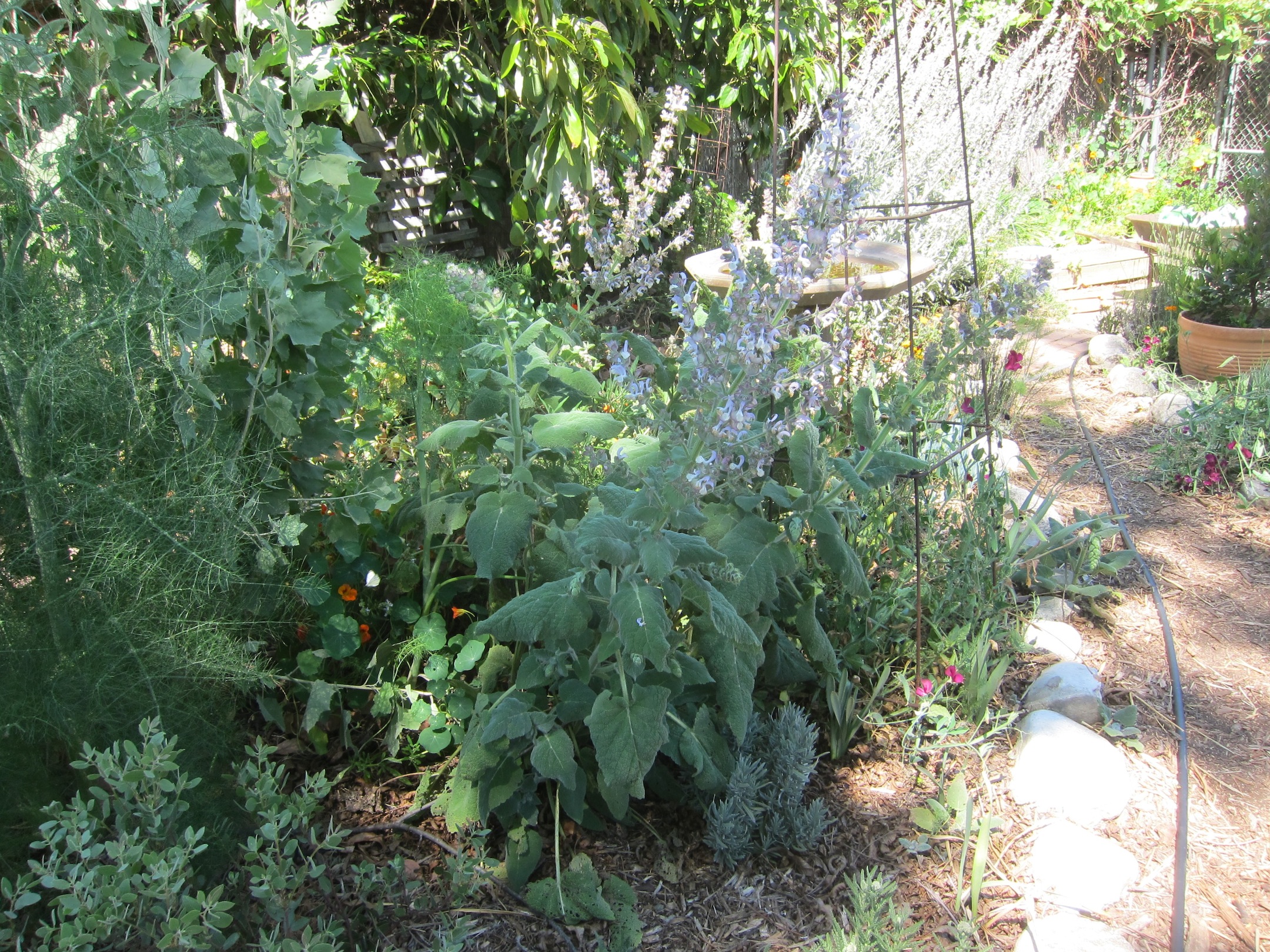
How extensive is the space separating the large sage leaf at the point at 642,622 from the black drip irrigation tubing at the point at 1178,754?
4.14 feet

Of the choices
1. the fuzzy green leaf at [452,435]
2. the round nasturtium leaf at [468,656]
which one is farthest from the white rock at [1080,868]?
the fuzzy green leaf at [452,435]

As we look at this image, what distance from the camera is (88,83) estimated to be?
1726 millimetres

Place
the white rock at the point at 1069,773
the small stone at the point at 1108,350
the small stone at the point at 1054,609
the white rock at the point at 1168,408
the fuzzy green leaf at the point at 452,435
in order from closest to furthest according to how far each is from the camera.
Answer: the fuzzy green leaf at the point at 452,435, the white rock at the point at 1069,773, the small stone at the point at 1054,609, the white rock at the point at 1168,408, the small stone at the point at 1108,350

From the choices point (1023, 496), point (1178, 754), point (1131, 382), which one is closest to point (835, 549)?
point (1178, 754)

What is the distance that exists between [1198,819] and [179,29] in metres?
4.26

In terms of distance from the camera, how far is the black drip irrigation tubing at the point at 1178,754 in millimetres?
1836

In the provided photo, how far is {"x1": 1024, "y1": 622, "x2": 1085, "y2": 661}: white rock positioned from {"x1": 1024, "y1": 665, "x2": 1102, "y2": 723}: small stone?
0.18m

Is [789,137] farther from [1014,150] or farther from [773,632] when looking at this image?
[773,632]

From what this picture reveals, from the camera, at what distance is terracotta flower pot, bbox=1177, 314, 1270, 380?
15.4 feet

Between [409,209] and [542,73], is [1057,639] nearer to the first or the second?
[542,73]

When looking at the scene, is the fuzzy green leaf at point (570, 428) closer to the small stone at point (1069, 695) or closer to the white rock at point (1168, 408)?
the small stone at point (1069, 695)

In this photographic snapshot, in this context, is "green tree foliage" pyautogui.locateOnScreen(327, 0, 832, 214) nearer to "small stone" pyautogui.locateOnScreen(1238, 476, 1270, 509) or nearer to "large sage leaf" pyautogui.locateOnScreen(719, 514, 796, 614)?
"large sage leaf" pyautogui.locateOnScreen(719, 514, 796, 614)

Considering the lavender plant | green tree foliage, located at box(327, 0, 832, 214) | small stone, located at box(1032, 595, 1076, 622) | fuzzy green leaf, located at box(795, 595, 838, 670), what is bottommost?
small stone, located at box(1032, 595, 1076, 622)

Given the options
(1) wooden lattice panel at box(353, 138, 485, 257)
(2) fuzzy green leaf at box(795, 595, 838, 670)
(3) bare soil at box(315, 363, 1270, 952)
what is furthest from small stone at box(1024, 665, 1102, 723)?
(1) wooden lattice panel at box(353, 138, 485, 257)
